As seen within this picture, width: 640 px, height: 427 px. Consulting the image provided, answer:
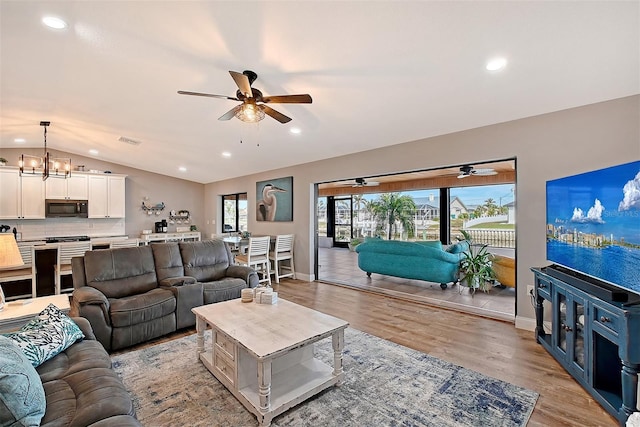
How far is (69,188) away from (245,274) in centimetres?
557

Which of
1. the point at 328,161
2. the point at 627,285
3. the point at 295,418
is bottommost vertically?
the point at 295,418

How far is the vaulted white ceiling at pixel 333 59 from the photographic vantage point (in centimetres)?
207

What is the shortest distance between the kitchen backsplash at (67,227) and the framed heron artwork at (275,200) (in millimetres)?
3805

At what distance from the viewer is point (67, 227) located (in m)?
6.97

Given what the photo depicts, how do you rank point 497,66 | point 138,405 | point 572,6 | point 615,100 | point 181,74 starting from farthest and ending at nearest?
point 181,74 → point 615,100 → point 497,66 → point 138,405 → point 572,6

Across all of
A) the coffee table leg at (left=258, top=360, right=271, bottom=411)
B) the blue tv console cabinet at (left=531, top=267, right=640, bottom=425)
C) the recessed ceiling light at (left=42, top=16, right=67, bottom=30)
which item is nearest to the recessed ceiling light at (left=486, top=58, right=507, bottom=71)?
the blue tv console cabinet at (left=531, top=267, right=640, bottom=425)

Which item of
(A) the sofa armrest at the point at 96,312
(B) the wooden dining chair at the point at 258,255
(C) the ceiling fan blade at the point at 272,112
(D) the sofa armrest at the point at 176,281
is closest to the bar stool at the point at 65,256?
(D) the sofa armrest at the point at 176,281

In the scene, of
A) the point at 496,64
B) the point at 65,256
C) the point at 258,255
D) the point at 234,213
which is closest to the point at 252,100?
the point at 496,64

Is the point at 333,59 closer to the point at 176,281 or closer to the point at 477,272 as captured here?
the point at 176,281

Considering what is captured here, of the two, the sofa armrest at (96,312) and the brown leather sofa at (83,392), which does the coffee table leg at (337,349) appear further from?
the sofa armrest at (96,312)

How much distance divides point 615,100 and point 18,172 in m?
9.72

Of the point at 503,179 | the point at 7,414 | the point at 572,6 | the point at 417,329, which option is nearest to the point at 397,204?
the point at 503,179

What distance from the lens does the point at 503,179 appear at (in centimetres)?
698

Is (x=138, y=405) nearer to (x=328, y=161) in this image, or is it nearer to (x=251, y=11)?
(x=251, y=11)
